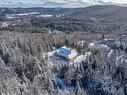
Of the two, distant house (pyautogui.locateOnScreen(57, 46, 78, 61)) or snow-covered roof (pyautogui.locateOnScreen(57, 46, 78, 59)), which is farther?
snow-covered roof (pyautogui.locateOnScreen(57, 46, 78, 59))

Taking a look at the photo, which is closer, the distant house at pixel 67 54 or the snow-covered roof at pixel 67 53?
the distant house at pixel 67 54

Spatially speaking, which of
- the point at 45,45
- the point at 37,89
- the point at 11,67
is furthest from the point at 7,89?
the point at 45,45

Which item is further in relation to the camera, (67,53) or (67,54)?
(67,53)

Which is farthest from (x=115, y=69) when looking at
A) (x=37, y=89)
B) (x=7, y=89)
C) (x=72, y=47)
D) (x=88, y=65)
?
(x=72, y=47)

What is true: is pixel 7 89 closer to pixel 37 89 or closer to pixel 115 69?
pixel 37 89

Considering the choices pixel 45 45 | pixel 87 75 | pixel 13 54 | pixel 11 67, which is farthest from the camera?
pixel 45 45

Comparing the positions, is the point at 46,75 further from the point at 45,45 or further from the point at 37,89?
the point at 45,45

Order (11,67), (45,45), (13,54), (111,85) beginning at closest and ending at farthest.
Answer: (111,85), (11,67), (13,54), (45,45)

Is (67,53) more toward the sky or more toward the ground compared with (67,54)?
more toward the sky

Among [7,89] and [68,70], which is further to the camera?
[68,70]
